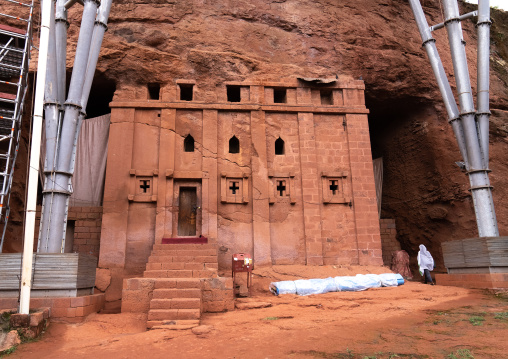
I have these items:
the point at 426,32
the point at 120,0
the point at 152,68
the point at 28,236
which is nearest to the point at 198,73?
the point at 152,68

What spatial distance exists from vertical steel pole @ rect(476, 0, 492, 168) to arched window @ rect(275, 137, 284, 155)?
630cm

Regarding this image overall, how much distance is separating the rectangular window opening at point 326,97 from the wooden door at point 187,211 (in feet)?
19.7

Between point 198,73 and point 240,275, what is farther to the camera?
point 198,73

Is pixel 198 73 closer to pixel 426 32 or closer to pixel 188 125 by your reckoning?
pixel 188 125

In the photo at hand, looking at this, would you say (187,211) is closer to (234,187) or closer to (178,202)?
(178,202)

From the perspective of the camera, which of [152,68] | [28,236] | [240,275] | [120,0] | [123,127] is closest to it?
[28,236]

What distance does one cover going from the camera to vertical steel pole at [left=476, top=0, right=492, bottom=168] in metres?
11.9

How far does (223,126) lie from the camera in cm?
1340

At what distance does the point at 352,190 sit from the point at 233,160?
13.9ft

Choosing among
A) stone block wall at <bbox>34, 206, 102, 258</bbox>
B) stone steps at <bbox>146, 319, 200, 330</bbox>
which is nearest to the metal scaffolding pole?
stone steps at <bbox>146, 319, 200, 330</bbox>

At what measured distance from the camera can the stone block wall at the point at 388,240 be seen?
1523 centimetres

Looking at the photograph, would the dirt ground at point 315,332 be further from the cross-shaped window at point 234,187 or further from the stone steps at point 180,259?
the cross-shaped window at point 234,187

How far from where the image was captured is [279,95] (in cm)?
1470

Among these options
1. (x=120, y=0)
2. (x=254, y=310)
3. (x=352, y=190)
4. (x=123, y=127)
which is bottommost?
(x=254, y=310)
